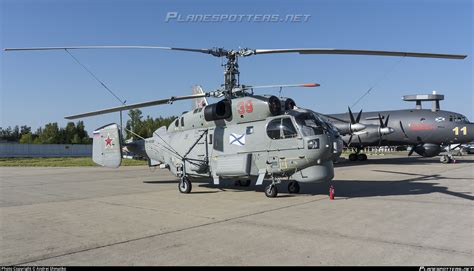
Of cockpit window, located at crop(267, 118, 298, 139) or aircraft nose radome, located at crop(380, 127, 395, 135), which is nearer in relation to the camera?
cockpit window, located at crop(267, 118, 298, 139)

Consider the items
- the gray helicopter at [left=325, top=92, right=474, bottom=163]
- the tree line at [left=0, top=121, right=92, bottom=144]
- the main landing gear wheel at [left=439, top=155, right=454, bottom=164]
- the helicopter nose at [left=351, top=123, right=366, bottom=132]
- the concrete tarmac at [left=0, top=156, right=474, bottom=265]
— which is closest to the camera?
the concrete tarmac at [left=0, top=156, right=474, bottom=265]

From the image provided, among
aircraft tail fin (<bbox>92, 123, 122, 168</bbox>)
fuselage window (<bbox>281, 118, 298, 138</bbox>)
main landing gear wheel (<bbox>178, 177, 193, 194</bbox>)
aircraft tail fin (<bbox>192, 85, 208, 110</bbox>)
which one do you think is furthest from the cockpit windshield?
aircraft tail fin (<bbox>92, 123, 122, 168</bbox>)

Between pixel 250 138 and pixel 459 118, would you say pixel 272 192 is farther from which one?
pixel 459 118

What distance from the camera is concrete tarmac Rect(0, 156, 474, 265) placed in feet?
19.0

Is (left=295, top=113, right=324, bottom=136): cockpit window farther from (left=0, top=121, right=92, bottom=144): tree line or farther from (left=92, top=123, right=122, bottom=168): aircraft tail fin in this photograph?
(left=0, top=121, right=92, bottom=144): tree line

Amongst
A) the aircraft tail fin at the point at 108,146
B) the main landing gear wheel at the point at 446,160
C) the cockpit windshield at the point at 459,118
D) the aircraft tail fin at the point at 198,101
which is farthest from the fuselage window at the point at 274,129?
the main landing gear wheel at the point at 446,160

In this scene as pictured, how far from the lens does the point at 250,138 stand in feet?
42.7

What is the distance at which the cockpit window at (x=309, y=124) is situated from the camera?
1192cm

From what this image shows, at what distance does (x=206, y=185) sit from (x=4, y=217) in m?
8.39

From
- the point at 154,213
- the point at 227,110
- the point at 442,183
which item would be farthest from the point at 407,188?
the point at 154,213

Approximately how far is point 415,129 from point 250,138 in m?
21.4

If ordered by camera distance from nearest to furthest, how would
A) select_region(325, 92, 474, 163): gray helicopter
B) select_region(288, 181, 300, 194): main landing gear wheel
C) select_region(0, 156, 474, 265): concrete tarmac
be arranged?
select_region(0, 156, 474, 265): concrete tarmac
select_region(288, 181, 300, 194): main landing gear wheel
select_region(325, 92, 474, 163): gray helicopter

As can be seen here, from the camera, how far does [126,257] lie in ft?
19.2

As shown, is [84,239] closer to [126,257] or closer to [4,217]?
[126,257]
